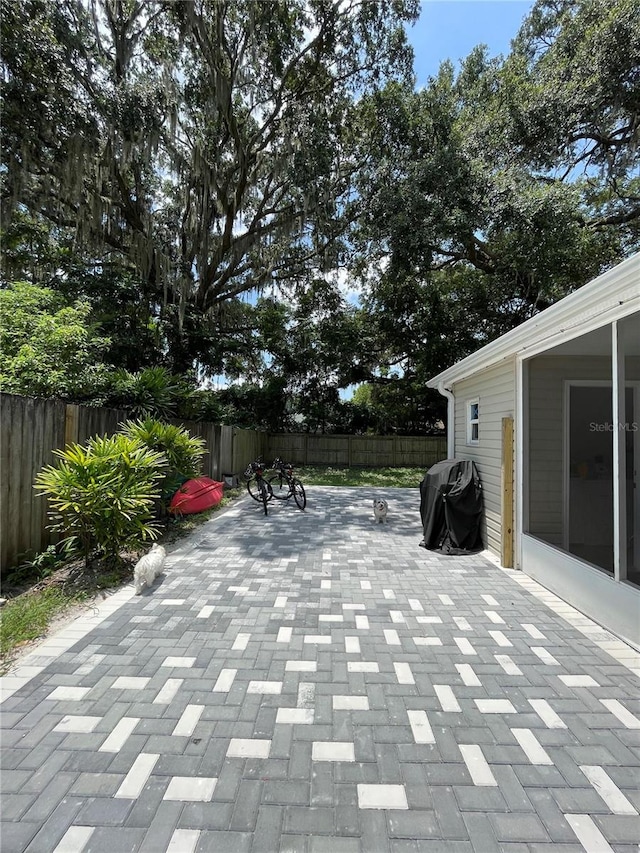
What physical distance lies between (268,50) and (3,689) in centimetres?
1231

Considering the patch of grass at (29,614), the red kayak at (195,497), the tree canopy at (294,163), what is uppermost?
the tree canopy at (294,163)

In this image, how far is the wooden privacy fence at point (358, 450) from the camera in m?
15.8

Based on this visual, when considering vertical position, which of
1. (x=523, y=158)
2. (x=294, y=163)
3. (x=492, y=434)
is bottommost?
(x=492, y=434)

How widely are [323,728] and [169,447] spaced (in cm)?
415

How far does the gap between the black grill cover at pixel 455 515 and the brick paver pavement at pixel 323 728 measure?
1448 mm

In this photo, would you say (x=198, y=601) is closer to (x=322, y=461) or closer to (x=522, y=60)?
(x=322, y=461)

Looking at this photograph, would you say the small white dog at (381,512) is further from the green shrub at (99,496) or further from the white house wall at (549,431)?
the green shrub at (99,496)

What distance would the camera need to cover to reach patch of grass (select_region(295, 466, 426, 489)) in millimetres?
11859

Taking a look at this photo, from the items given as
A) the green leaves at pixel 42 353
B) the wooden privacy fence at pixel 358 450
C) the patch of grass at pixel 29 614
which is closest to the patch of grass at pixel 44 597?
the patch of grass at pixel 29 614

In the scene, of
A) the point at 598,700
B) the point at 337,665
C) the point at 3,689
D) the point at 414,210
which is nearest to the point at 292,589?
the point at 337,665

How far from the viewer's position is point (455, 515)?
16.5ft

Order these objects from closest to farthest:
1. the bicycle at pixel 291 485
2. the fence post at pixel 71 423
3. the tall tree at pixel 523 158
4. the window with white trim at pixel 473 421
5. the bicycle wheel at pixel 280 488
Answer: the fence post at pixel 71 423, the window with white trim at pixel 473 421, the bicycle at pixel 291 485, the bicycle wheel at pixel 280 488, the tall tree at pixel 523 158

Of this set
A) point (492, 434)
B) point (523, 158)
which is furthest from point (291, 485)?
point (523, 158)

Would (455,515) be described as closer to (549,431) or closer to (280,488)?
(549,431)
